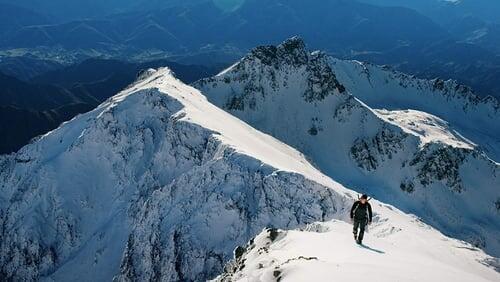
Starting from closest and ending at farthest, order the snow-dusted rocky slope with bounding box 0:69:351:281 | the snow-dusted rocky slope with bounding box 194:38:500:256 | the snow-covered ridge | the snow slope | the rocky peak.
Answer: the snow slope < the snow-dusted rocky slope with bounding box 0:69:351:281 < the snow-dusted rocky slope with bounding box 194:38:500:256 < the rocky peak < the snow-covered ridge

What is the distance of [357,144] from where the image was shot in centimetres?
9775

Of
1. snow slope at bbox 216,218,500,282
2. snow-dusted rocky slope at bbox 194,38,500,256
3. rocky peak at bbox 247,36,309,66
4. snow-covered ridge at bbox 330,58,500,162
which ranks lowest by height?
snow-covered ridge at bbox 330,58,500,162

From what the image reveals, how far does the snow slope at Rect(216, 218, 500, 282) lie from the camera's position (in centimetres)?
2353

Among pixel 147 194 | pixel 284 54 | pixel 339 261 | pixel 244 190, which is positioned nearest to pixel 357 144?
pixel 284 54

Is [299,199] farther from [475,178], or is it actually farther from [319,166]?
[475,178]

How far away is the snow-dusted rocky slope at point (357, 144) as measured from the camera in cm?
9100

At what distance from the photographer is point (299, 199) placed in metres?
53.2

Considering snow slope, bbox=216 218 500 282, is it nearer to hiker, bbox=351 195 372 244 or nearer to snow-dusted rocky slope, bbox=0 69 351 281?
hiker, bbox=351 195 372 244

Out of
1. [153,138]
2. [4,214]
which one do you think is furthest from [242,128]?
[4,214]

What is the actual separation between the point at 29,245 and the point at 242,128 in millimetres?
29836

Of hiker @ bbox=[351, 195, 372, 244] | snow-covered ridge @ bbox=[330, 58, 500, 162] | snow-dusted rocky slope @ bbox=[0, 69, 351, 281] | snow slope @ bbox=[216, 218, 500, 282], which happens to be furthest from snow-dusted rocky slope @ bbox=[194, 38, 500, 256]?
hiker @ bbox=[351, 195, 372, 244]

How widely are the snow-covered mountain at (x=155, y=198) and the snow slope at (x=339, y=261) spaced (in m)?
1.20

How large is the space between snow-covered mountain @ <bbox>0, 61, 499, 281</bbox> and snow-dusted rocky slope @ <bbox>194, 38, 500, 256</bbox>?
48.2 feet

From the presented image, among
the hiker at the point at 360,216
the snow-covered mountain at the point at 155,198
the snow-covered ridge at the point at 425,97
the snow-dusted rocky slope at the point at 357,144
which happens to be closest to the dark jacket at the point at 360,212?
the hiker at the point at 360,216
